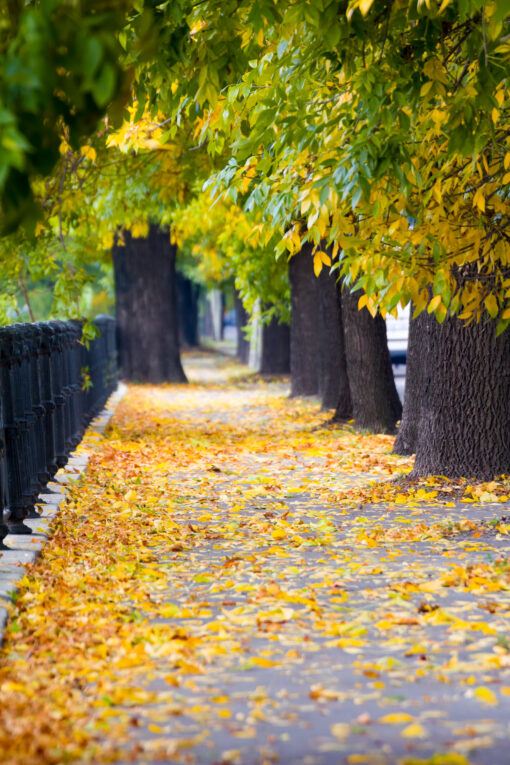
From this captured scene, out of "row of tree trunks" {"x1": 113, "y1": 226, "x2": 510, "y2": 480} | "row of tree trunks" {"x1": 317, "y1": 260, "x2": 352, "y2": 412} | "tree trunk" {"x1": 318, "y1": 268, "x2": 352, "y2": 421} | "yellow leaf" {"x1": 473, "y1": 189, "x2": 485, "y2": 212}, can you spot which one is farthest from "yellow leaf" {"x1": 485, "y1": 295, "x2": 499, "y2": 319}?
"row of tree trunks" {"x1": 317, "y1": 260, "x2": 352, "y2": 412}

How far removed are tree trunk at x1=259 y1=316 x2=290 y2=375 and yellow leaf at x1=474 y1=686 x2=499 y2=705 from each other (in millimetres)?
19944

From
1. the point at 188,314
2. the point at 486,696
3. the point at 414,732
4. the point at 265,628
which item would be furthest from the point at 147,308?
the point at 188,314

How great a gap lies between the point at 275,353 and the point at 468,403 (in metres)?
16.1

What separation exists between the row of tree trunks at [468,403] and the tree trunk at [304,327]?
8.90 meters

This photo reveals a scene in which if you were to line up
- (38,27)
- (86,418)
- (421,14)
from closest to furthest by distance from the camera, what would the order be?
(38,27) → (421,14) → (86,418)

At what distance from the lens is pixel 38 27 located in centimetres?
292

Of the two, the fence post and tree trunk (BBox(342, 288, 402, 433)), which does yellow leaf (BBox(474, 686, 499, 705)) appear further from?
tree trunk (BBox(342, 288, 402, 433))

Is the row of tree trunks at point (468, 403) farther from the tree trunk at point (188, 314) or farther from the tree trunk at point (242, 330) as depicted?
the tree trunk at point (188, 314)

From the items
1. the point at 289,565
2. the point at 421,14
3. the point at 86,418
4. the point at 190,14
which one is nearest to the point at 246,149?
the point at 190,14

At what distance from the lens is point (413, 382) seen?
9.80 metres

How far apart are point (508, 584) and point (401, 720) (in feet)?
6.14

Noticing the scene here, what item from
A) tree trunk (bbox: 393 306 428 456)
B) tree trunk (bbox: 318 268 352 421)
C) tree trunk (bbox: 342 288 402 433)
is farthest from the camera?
tree trunk (bbox: 318 268 352 421)

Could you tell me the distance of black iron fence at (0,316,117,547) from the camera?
6.20 meters

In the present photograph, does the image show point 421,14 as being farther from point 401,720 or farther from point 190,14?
point 401,720
